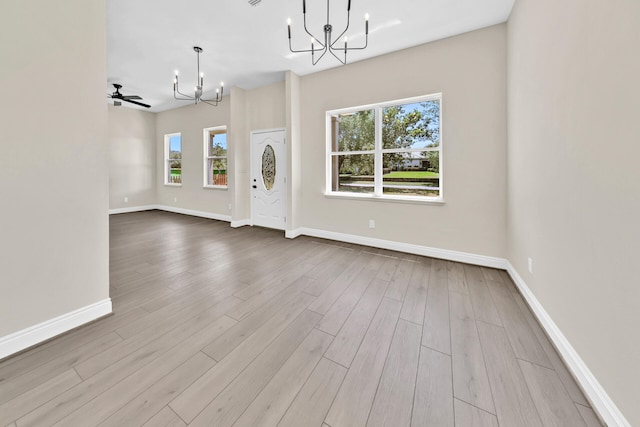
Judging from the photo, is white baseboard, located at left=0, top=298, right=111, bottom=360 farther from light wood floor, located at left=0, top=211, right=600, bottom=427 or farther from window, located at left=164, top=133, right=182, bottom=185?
window, located at left=164, top=133, right=182, bottom=185

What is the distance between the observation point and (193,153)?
6496 mm

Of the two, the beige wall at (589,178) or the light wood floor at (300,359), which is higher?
the beige wall at (589,178)

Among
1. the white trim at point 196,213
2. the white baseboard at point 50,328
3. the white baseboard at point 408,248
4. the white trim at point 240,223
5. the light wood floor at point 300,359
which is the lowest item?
the light wood floor at point 300,359

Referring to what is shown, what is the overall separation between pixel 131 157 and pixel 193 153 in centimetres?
212

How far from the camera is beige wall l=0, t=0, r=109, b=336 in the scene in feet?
4.88

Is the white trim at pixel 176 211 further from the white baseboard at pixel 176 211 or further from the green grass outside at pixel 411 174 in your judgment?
the green grass outside at pixel 411 174

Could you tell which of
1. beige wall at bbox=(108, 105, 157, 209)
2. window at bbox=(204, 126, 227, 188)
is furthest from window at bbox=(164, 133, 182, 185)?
window at bbox=(204, 126, 227, 188)

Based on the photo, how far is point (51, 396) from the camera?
121 cm

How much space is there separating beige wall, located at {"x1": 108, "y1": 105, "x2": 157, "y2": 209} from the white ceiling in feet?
9.68

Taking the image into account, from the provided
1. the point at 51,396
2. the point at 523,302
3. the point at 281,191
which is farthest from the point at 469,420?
the point at 281,191

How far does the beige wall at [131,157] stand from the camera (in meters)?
6.65

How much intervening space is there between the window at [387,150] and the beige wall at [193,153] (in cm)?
310

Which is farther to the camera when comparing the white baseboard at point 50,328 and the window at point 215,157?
the window at point 215,157

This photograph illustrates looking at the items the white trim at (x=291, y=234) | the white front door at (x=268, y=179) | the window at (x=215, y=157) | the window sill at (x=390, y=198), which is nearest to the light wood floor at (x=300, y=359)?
the window sill at (x=390, y=198)
